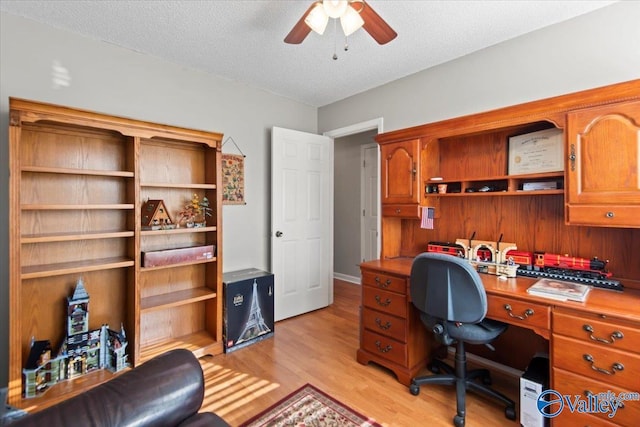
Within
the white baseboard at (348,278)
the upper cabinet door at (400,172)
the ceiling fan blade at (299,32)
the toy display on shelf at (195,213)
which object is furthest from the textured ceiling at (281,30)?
the white baseboard at (348,278)

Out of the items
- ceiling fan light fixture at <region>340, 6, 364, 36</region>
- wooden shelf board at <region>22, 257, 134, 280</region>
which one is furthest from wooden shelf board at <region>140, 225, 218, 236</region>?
ceiling fan light fixture at <region>340, 6, 364, 36</region>

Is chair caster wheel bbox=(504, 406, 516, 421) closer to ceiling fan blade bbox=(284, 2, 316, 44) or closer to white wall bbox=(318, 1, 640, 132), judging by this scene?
white wall bbox=(318, 1, 640, 132)

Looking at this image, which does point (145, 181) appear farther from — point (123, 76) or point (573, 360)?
point (573, 360)

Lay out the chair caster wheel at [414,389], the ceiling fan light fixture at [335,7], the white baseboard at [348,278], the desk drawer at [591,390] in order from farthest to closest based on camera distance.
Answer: the white baseboard at [348,278] → the chair caster wheel at [414,389] → the ceiling fan light fixture at [335,7] → the desk drawer at [591,390]

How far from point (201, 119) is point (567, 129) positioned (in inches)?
112

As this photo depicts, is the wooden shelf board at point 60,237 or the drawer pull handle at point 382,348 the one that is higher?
the wooden shelf board at point 60,237

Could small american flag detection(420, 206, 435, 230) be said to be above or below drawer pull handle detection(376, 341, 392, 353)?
above

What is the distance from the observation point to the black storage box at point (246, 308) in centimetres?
266

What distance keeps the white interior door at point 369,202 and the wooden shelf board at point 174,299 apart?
2705mm

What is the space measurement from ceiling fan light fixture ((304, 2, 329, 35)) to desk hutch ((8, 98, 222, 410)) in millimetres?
1318

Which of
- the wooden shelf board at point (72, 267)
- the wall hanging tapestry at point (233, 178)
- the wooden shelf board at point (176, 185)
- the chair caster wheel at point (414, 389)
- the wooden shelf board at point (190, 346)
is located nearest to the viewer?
the wooden shelf board at point (72, 267)

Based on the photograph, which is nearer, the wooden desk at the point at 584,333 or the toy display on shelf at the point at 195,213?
the wooden desk at the point at 584,333

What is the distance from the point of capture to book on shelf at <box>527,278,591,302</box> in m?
1.55

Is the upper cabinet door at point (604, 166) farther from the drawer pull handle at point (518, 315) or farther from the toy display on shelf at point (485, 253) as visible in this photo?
the drawer pull handle at point (518, 315)
